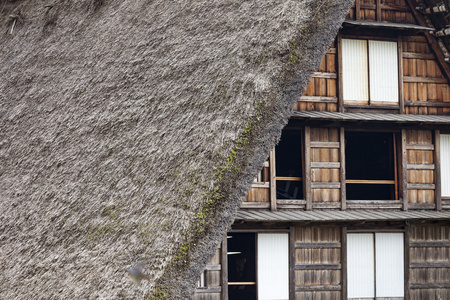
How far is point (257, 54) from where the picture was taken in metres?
5.48

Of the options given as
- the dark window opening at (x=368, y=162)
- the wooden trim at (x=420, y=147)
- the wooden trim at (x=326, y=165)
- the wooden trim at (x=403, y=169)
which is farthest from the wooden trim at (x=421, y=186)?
the wooden trim at (x=326, y=165)

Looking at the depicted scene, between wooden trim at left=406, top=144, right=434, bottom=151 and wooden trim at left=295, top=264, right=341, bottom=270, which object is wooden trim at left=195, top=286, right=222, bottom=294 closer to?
wooden trim at left=295, top=264, right=341, bottom=270

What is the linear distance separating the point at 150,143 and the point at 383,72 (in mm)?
7294

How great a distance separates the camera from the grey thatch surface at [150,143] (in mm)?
4645

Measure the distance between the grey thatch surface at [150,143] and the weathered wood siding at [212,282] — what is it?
416 centimetres

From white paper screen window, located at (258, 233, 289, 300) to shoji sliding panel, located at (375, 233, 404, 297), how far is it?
1566 mm

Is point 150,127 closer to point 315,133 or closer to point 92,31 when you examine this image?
point 92,31

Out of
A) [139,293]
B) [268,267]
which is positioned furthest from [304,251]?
[139,293]

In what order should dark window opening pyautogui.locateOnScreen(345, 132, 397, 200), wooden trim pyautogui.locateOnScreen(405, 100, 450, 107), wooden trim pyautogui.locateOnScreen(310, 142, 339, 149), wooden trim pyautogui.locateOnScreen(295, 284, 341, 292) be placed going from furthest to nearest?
1. dark window opening pyautogui.locateOnScreen(345, 132, 397, 200)
2. wooden trim pyautogui.locateOnScreen(405, 100, 450, 107)
3. wooden trim pyautogui.locateOnScreen(310, 142, 339, 149)
4. wooden trim pyautogui.locateOnScreen(295, 284, 341, 292)

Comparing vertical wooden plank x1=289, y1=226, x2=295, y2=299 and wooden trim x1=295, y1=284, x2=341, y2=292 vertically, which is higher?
vertical wooden plank x1=289, y1=226, x2=295, y2=299

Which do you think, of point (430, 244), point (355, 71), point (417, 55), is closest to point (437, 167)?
point (430, 244)

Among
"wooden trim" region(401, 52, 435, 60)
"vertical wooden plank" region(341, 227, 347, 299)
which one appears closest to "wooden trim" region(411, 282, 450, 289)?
"vertical wooden plank" region(341, 227, 347, 299)

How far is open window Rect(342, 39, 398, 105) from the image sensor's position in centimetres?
1191

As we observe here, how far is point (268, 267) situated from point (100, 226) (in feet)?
21.3
